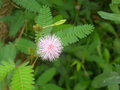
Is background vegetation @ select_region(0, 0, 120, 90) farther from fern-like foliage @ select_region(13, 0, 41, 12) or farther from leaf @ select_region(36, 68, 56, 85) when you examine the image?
fern-like foliage @ select_region(13, 0, 41, 12)

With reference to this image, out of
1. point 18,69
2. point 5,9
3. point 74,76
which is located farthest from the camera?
point 74,76

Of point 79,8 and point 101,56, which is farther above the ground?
point 79,8

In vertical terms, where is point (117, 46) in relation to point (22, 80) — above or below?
Result: below

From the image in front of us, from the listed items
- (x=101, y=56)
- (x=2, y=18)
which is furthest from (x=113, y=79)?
(x=2, y=18)

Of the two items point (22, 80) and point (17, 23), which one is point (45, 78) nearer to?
point (17, 23)

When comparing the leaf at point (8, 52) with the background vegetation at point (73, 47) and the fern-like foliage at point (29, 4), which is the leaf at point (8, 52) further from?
the fern-like foliage at point (29, 4)

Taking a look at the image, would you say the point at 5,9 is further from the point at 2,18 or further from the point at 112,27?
the point at 112,27

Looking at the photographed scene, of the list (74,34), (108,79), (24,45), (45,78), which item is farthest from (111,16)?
(45,78)
